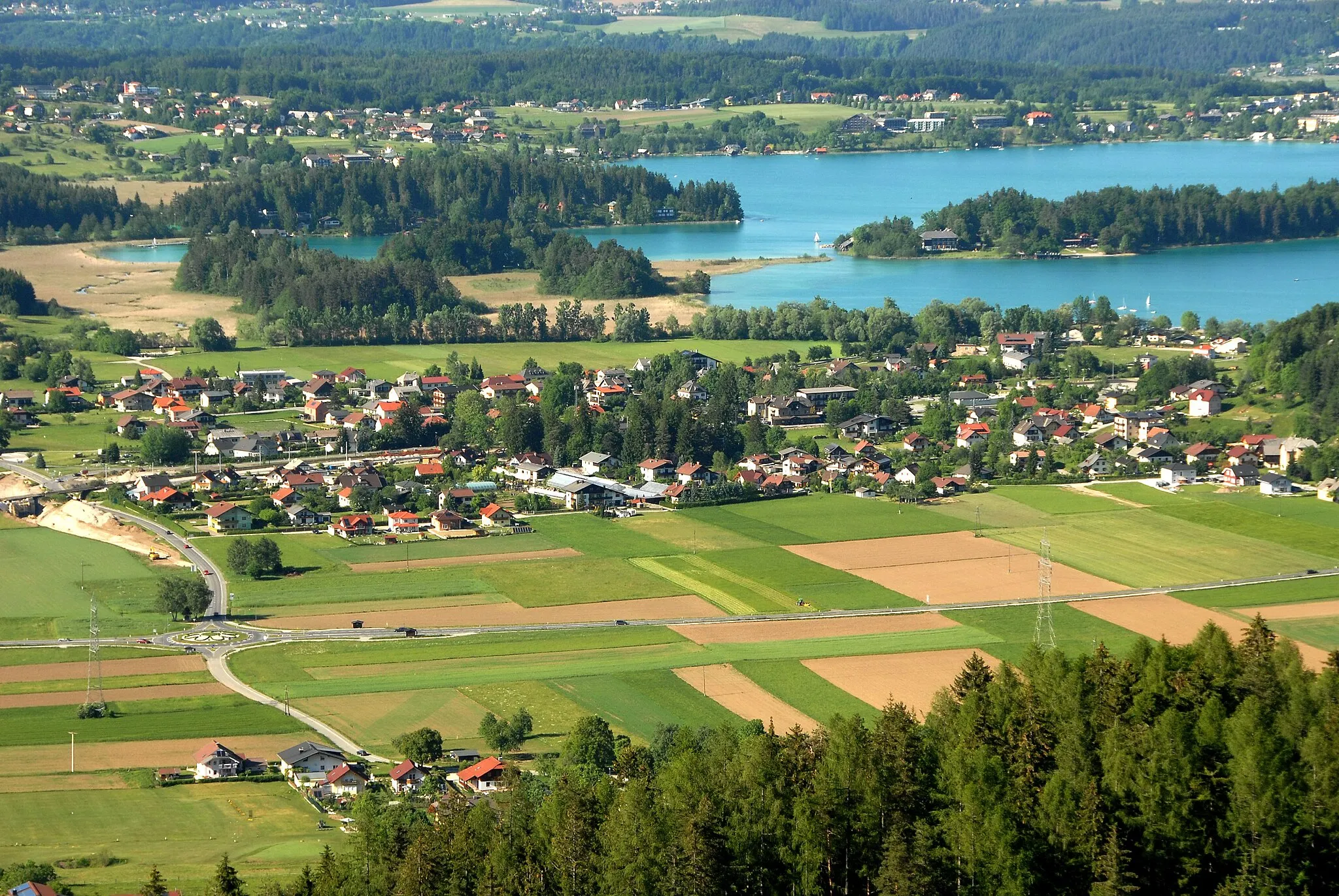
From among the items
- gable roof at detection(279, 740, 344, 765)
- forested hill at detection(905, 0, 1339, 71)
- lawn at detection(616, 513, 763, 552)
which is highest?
forested hill at detection(905, 0, 1339, 71)

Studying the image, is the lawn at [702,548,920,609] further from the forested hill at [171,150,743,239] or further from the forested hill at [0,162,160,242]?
the forested hill at [0,162,160,242]

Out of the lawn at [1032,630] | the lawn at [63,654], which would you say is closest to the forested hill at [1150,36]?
the lawn at [1032,630]

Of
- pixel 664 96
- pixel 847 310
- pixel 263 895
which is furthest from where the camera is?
pixel 664 96

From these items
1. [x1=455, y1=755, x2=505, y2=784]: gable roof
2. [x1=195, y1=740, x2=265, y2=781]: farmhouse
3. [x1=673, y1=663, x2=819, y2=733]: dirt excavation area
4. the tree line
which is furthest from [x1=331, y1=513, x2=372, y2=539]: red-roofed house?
the tree line

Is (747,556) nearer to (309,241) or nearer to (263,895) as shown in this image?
(263,895)

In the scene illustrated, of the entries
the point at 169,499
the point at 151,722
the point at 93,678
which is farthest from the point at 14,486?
the point at 151,722

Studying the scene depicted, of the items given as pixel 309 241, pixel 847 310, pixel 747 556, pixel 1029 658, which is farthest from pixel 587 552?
pixel 309 241

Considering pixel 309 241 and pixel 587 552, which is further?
pixel 309 241

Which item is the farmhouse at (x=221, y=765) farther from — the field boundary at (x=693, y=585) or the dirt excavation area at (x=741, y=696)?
the field boundary at (x=693, y=585)
